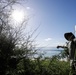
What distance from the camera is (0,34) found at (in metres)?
7.57

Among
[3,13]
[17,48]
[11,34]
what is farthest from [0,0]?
[17,48]

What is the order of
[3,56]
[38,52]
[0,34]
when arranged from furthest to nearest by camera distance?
[38,52] → [0,34] → [3,56]

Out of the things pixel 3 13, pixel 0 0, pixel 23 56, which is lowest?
pixel 23 56

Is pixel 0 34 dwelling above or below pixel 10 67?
above

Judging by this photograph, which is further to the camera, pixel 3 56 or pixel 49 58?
pixel 49 58

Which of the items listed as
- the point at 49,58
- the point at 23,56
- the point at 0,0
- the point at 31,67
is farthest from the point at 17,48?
the point at 0,0

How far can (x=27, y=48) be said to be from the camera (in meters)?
7.86

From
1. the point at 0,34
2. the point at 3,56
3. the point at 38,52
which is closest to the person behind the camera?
the point at 3,56

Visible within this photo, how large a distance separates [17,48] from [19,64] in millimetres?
613

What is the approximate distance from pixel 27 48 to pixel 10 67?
1108 mm

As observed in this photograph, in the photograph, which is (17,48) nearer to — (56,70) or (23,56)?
(23,56)

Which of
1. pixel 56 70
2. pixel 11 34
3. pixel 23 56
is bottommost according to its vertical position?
pixel 56 70

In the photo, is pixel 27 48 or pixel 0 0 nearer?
pixel 27 48

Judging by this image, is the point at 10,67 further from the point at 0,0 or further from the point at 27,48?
the point at 0,0
